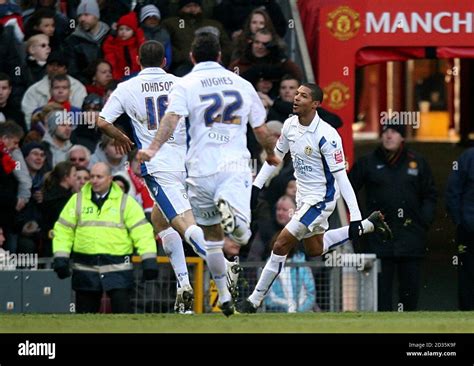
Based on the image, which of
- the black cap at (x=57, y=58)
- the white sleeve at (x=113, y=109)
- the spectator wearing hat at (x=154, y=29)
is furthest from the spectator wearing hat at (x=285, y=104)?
the white sleeve at (x=113, y=109)

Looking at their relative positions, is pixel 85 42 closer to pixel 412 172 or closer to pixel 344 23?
pixel 344 23

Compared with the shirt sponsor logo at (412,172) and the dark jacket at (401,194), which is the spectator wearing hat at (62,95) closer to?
the dark jacket at (401,194)

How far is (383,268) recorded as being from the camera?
64.9 ft

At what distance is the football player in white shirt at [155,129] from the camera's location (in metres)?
16.4

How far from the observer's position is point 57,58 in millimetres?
20562

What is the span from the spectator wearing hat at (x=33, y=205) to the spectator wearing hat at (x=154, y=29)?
1.76m

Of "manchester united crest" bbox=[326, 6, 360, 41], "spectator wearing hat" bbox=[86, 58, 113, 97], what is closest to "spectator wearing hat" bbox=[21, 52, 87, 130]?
"spectator wearing hat" bbox=[86, 58, 113, 97]

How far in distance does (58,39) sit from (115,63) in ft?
2.24

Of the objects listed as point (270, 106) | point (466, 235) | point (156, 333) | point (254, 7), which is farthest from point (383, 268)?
point (156, 333)

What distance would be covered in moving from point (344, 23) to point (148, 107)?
15.6ft

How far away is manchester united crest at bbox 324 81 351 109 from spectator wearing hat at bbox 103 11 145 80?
2.09 m

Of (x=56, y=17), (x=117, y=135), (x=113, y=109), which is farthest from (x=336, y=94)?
(x=117, y=135)

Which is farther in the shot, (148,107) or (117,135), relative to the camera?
(148,107)
